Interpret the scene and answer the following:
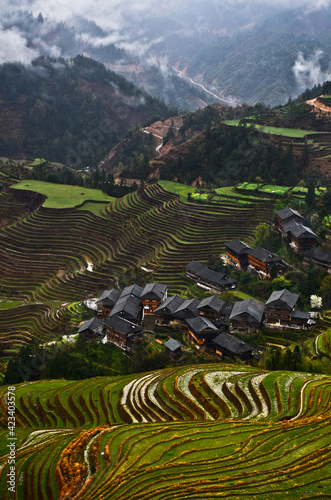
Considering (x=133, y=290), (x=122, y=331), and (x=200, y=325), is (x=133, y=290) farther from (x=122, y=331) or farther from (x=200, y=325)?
(x=200, y=325)

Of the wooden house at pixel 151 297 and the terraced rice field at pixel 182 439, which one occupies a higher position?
the terraced rice field at pixel 182 439

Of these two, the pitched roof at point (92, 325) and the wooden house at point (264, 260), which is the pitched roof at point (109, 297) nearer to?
the pitched roof at point (92, 325)

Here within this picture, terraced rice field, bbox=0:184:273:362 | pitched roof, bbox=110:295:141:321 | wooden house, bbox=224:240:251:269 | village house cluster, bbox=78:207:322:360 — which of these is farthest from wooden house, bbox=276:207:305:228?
pitched roof, bbox=110:295:141:321

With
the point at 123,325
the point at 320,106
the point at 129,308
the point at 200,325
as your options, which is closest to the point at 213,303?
the point at 200,325

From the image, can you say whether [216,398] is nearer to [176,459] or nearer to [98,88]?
[176,459]

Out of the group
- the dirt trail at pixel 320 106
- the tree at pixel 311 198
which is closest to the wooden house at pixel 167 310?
the tree at pixel 311 198

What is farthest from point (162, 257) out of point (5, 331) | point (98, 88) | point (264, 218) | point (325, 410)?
point (98, 88)

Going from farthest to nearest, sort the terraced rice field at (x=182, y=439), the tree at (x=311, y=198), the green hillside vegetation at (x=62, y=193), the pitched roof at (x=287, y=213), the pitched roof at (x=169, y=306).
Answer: the green hillside vegetation at (x=62, y=193), the tree at (x=311, y=198), the pitched roof at (x=287, y=213), the pitched roof at (x=169, y=306), the terraced rice field at (x=182, y=439)
